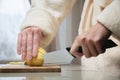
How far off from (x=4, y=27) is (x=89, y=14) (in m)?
1.39

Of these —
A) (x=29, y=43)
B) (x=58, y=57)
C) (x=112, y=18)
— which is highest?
(x=112, y=18)

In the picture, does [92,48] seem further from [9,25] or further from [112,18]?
[9,25]

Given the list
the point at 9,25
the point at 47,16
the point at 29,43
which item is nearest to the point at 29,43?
the point at 29,43

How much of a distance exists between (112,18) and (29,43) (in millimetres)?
306

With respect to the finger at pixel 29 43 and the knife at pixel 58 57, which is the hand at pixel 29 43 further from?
the knife at pixel 58 57

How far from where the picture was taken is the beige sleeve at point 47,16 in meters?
0.95

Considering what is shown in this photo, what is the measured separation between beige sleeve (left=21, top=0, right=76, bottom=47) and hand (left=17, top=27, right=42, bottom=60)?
0.04 m

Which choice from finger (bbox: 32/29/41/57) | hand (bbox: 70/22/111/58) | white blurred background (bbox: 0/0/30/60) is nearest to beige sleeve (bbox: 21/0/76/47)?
finger (bbox: 32/29/41/57)

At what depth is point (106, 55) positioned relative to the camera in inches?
33.5

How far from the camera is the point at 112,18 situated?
0.69 m

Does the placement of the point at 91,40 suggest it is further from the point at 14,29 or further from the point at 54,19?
the point at 14,29

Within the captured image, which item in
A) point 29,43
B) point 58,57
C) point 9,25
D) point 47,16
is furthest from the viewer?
point 9,25

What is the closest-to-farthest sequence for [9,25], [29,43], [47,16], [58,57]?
[29,43] → [47,16] → [58,57] → [9,25]

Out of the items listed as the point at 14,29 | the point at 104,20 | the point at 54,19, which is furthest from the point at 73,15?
the point at 104,20
